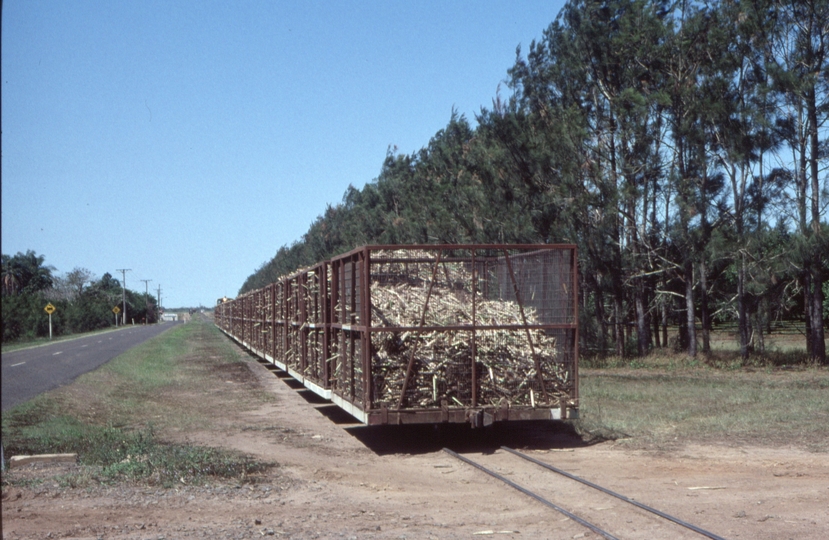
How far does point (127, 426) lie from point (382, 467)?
18.6ft

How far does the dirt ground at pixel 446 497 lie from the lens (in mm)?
6949

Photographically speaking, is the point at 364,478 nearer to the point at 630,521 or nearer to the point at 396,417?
the point at 396,417

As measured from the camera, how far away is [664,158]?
82.7 feet

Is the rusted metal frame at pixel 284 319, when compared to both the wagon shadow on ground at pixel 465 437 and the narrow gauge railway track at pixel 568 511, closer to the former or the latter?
the wagon shadow on ground at pixel 465 437

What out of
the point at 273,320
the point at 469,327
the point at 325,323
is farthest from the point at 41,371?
the point at 469,327

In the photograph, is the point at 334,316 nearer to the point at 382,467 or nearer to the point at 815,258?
the point at 382,467

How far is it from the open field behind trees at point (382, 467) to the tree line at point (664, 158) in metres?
6.28

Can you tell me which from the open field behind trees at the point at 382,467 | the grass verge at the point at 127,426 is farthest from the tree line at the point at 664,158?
the grass verge at the point at 127,426

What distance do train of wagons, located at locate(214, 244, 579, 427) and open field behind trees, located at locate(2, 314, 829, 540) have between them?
0.68 m

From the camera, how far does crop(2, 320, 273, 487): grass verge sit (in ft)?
30.8

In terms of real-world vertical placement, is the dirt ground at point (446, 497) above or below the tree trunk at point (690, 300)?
below

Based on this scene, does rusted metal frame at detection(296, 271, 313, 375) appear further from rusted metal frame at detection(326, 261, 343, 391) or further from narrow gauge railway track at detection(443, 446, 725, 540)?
narrow gauge railway track at detection(443, 446, 725, 540)

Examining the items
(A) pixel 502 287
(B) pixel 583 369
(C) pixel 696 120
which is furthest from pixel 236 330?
(A) pixel 502 287

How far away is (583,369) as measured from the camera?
25.2 meters
